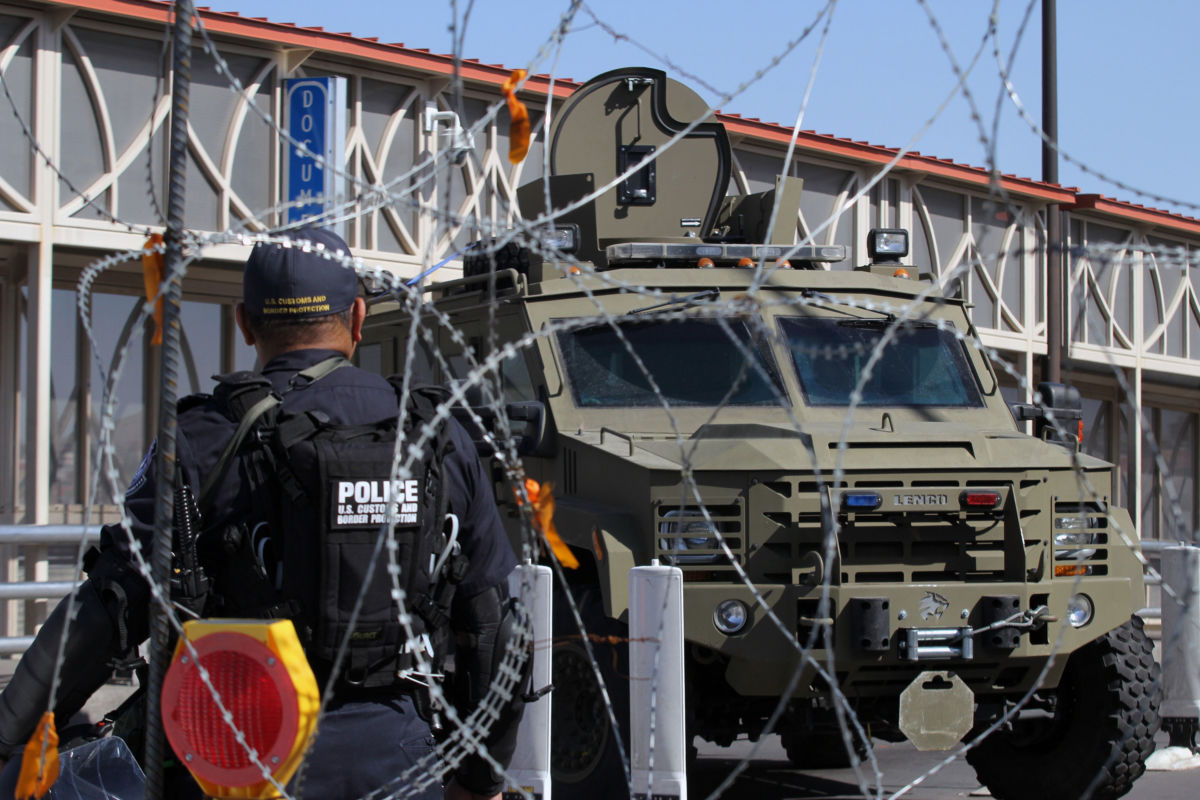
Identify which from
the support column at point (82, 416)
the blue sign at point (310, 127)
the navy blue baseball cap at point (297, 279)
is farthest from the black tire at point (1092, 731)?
the support column at point (82, 416)

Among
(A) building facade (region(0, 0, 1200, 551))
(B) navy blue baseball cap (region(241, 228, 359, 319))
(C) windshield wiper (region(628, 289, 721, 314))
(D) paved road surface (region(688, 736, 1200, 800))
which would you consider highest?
(A) building facade (region(0, 0, 1200, 551))

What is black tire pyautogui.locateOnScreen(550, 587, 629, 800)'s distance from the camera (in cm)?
569

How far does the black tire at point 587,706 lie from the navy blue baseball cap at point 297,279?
2.90m

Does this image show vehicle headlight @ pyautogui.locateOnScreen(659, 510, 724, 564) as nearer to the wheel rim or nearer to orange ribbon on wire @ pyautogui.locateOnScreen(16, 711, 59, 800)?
the wheel rim

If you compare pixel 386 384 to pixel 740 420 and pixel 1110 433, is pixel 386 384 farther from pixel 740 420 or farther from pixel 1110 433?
pixel 1110 433

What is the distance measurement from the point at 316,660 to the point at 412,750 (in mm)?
247

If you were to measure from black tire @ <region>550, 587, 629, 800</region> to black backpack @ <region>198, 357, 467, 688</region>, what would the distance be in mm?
2908

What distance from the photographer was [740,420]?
6395mm

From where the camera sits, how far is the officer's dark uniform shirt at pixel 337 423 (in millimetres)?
2684

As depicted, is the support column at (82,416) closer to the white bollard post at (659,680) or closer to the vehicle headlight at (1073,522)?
the white bollard post at (659,680)

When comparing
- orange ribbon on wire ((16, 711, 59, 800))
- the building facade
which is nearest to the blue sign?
the building facade

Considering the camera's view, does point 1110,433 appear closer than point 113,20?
No

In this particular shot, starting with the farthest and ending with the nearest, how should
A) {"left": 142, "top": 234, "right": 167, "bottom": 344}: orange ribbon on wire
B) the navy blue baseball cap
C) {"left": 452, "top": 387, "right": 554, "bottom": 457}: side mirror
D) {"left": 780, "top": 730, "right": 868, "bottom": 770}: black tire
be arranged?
{"left": 780, "top": 730, "right": 868, "bottom": 770}: black tire, {"left": 452, "top": 387, "right": 554, "bottom": 457}: side mirror, the navy blue baseball cap, {"left": 142, "top": 234, "right": 167, "bottom": 344}: orange ribbon on wire

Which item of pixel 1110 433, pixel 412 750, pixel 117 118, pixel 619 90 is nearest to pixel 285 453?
pixel 412 750
